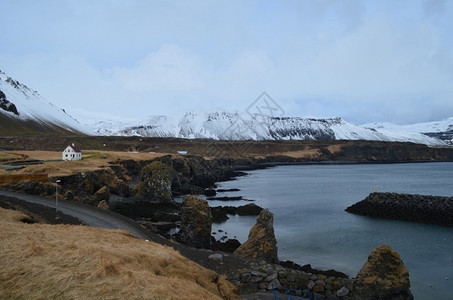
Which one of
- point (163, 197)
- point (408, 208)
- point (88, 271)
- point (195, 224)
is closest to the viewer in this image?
point (88, 271)

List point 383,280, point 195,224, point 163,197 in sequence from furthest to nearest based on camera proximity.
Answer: point 163,197
point 195,224
point 383,280

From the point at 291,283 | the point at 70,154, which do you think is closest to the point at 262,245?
the point at 291,283

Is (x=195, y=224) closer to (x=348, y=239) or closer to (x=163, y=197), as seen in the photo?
(x=348, y=239)

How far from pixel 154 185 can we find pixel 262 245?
94.0 feet

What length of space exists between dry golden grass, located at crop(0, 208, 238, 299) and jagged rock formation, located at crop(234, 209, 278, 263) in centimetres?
938

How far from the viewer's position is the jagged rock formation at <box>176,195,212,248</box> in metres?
28.6

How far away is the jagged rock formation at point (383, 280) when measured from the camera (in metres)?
16.6

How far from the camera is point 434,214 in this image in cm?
4159

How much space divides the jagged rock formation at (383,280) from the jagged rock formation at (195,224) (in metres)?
14.3

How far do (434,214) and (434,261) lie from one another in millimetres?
16915

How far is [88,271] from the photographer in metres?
10.3

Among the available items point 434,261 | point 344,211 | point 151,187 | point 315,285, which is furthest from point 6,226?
point 344,211

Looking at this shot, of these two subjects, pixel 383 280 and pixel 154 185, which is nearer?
pixel 383 280

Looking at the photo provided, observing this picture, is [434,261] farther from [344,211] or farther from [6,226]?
[6,226]
